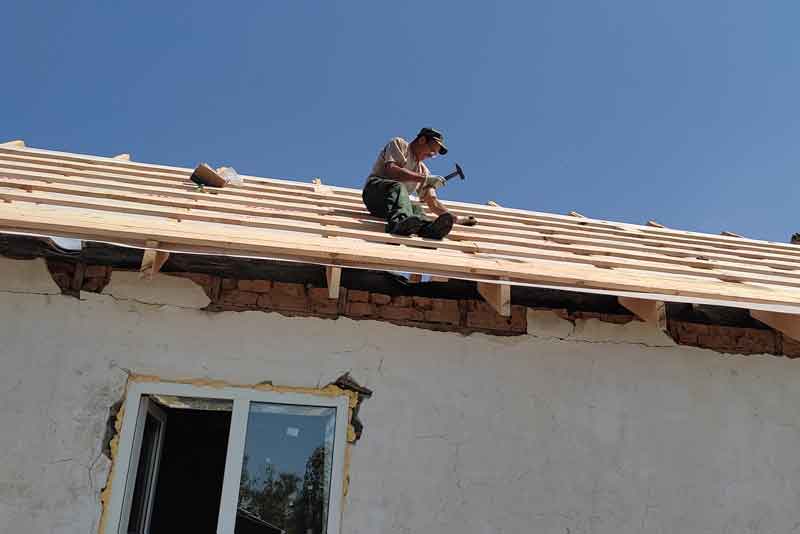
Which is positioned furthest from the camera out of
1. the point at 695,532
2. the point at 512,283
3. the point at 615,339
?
the point at 615,339

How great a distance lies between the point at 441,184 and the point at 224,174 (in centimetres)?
207

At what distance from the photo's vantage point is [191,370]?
378cm

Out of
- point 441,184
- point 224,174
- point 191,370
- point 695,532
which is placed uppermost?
point 224,174

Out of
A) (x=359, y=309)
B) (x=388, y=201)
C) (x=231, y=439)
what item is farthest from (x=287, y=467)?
(x=388, y=201)

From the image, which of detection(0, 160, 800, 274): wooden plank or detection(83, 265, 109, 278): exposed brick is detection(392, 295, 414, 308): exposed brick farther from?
detection(83, 265, 109, 278): exposed brick

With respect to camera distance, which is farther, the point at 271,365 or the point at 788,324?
the point at 788,324

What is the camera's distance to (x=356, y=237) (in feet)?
14.0

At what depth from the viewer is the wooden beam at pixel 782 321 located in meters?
4.12

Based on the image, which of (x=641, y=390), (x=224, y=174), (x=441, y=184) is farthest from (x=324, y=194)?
(x=641, y=390)

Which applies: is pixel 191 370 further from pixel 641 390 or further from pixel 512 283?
pixel 641 390

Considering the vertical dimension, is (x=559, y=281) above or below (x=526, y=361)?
above

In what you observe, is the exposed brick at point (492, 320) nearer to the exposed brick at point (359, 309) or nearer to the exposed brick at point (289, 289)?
the exposed brick at point (359, 309)

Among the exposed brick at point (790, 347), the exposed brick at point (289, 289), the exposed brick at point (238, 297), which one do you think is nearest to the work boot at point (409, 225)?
the exposed brick at point (289, 289)

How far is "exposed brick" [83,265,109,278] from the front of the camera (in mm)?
3903
